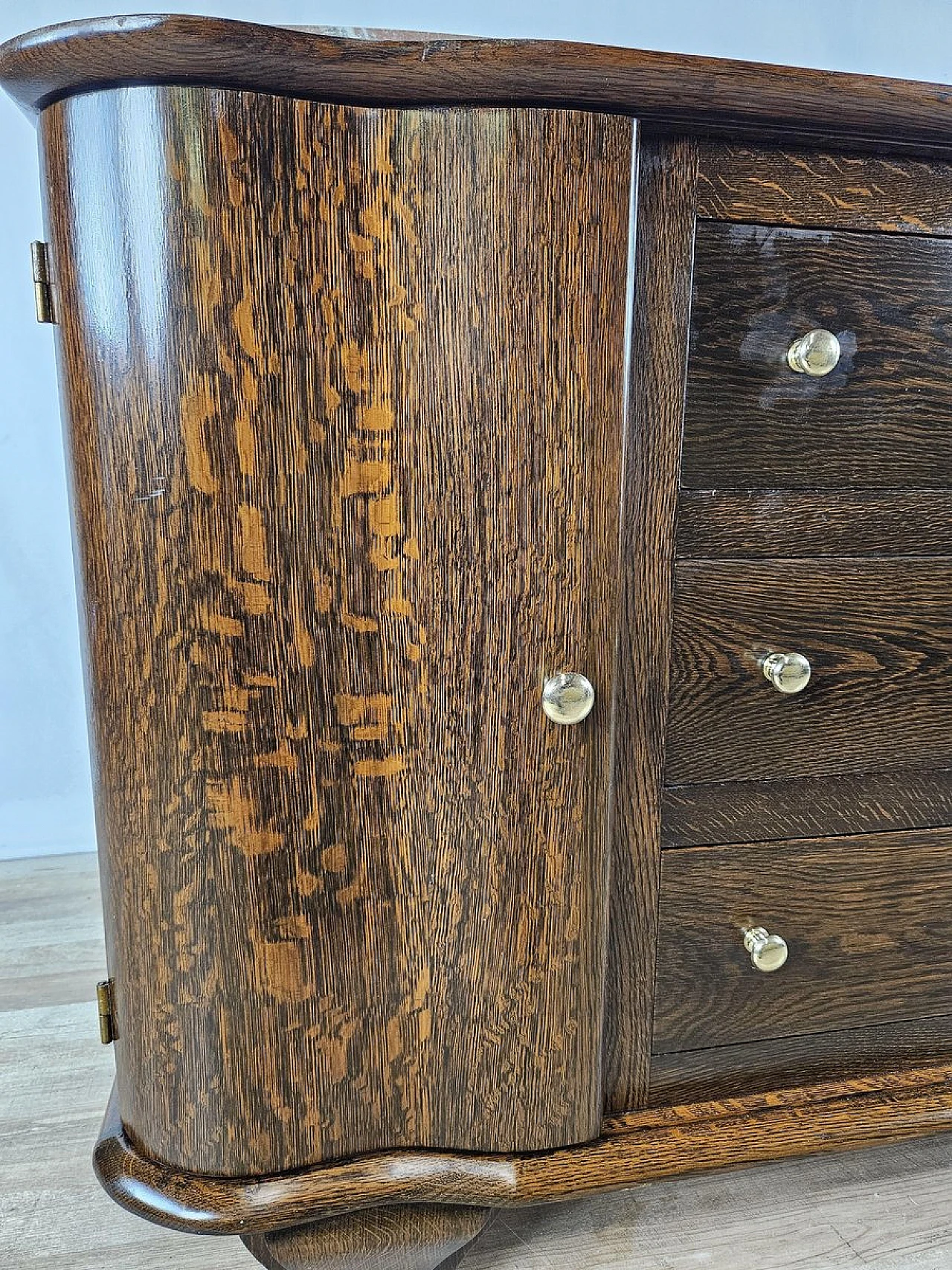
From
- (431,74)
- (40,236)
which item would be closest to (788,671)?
(431,74)

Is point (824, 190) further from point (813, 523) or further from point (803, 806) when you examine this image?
point (803, 806)

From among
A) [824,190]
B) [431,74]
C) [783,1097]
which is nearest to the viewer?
[431,74]

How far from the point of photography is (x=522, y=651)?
0.60 metres

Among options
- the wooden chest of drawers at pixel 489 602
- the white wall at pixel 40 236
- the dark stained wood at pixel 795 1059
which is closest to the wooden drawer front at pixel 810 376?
the wooden chest of drawers at pixel 489 602

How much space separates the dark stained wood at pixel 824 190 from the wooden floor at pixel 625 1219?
0.74 m

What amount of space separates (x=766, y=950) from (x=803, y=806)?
0.10 metres

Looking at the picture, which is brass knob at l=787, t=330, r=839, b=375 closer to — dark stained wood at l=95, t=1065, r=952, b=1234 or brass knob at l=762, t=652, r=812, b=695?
brass knob at l=762, t=652, r=812, b=695

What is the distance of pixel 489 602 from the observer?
596mm

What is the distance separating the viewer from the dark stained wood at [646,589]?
0.59 metres

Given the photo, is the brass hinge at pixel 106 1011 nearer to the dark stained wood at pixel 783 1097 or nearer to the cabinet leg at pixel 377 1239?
the cabinet leg at pixel 377 1239

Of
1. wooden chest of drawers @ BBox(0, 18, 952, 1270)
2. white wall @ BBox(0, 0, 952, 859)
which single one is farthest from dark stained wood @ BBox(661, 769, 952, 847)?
white wall @ BBox(0, 0, 952, 859)

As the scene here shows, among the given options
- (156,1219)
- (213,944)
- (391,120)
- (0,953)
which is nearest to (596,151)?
(391,120)

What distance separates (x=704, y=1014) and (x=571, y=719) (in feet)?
0.88

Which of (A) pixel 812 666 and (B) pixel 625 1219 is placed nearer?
(A) pixel 812 666
